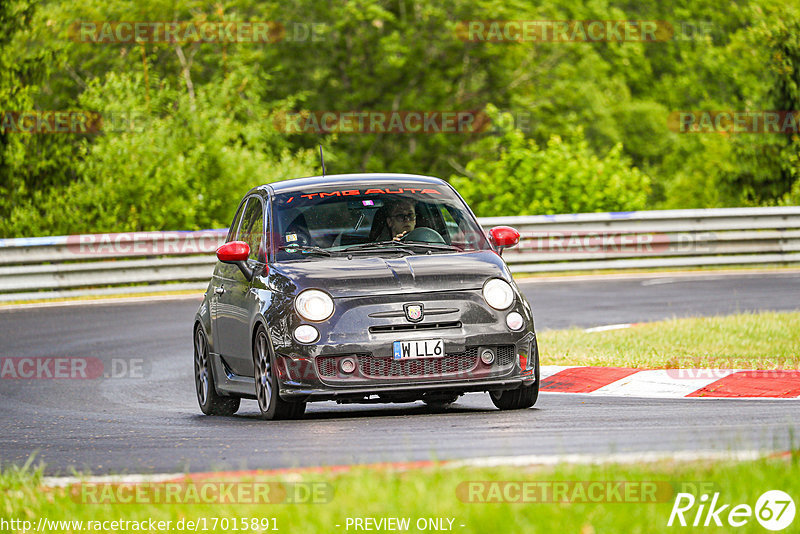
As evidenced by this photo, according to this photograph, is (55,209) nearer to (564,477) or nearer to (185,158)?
(185,158)

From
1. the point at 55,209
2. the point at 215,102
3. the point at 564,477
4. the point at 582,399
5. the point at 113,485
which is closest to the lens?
the point at 564,477

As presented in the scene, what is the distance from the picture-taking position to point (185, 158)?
2697 cm

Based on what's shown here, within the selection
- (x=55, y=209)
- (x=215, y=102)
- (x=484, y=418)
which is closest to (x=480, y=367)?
(x=484, y=418)

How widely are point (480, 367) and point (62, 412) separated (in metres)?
3.71

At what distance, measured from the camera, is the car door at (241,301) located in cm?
979

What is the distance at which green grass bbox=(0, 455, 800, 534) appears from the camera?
189 inches

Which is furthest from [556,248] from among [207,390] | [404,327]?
[404,327]

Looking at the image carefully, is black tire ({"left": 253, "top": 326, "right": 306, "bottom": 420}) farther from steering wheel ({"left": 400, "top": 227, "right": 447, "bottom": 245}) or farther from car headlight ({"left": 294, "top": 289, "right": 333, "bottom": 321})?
steering wheel ({"left": 400, "top": 227, "right": 447, "bottom": 245})

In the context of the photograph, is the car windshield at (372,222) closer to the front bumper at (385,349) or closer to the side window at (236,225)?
the front bumper at (385,349)

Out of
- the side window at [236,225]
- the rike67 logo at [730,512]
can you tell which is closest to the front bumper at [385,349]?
the side window at [236,225]

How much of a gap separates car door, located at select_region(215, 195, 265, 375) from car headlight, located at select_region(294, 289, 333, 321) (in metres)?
0.73

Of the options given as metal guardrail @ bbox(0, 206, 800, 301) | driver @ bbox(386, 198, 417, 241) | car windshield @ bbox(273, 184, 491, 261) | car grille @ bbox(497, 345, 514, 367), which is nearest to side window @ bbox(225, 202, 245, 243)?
car windshield @ bbox(273, 184, 491, 261)

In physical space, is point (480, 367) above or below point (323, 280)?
below

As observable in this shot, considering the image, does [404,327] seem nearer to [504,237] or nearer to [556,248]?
[504,237]
